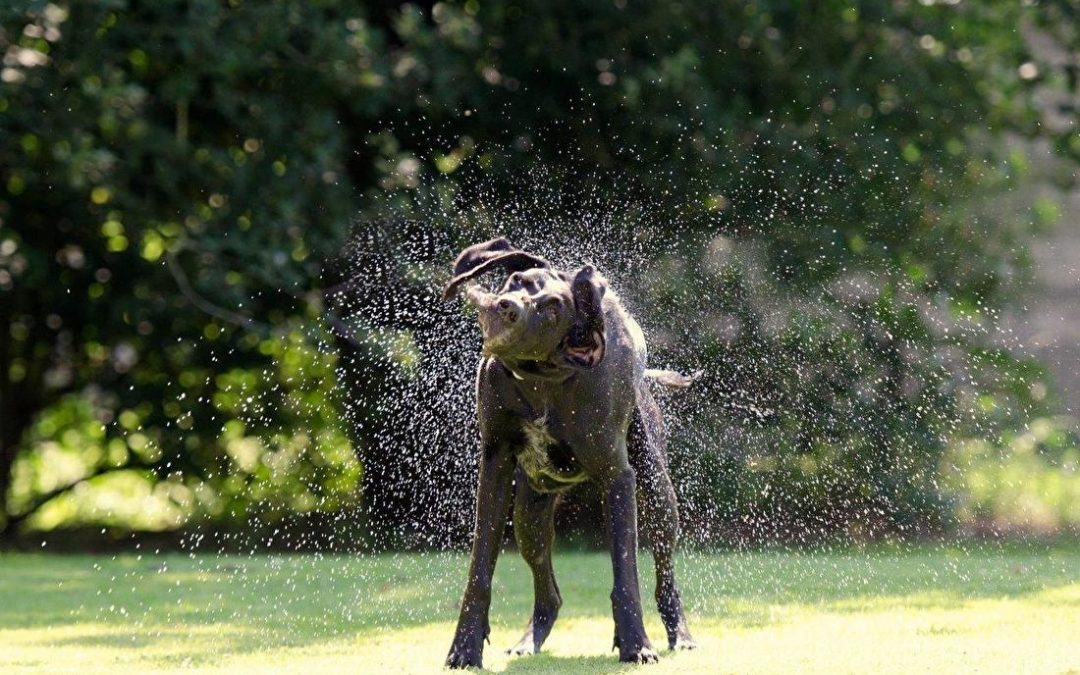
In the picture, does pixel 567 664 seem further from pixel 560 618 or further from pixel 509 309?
pixel 560 618

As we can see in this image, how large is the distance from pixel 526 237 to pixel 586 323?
619cm

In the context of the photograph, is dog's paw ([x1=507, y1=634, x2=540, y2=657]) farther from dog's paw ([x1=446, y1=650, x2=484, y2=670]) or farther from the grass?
dog's paw ([x1=446, y1=650, x2=484, y2=670])

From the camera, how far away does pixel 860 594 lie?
8117mm

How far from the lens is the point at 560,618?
752 centimetres

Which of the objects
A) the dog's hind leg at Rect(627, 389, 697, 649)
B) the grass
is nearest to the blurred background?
the grass

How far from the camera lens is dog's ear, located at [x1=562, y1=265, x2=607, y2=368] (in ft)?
18.3

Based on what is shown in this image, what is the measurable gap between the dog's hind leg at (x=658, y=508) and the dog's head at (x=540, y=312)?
0.74 meters

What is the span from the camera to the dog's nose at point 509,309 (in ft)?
17.2

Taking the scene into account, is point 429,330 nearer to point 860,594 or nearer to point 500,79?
point 500,79

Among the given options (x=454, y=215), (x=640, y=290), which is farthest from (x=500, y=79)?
(x=640, y=290)

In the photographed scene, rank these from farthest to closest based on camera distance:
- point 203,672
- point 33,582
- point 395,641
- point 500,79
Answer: point 500,79 → point 33,582 → point 395,641 → point 203,672

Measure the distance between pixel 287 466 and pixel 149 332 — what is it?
160 centimetres

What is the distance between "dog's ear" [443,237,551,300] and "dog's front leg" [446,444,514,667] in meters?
0.63

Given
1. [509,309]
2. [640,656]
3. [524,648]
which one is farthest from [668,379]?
[509,309]
